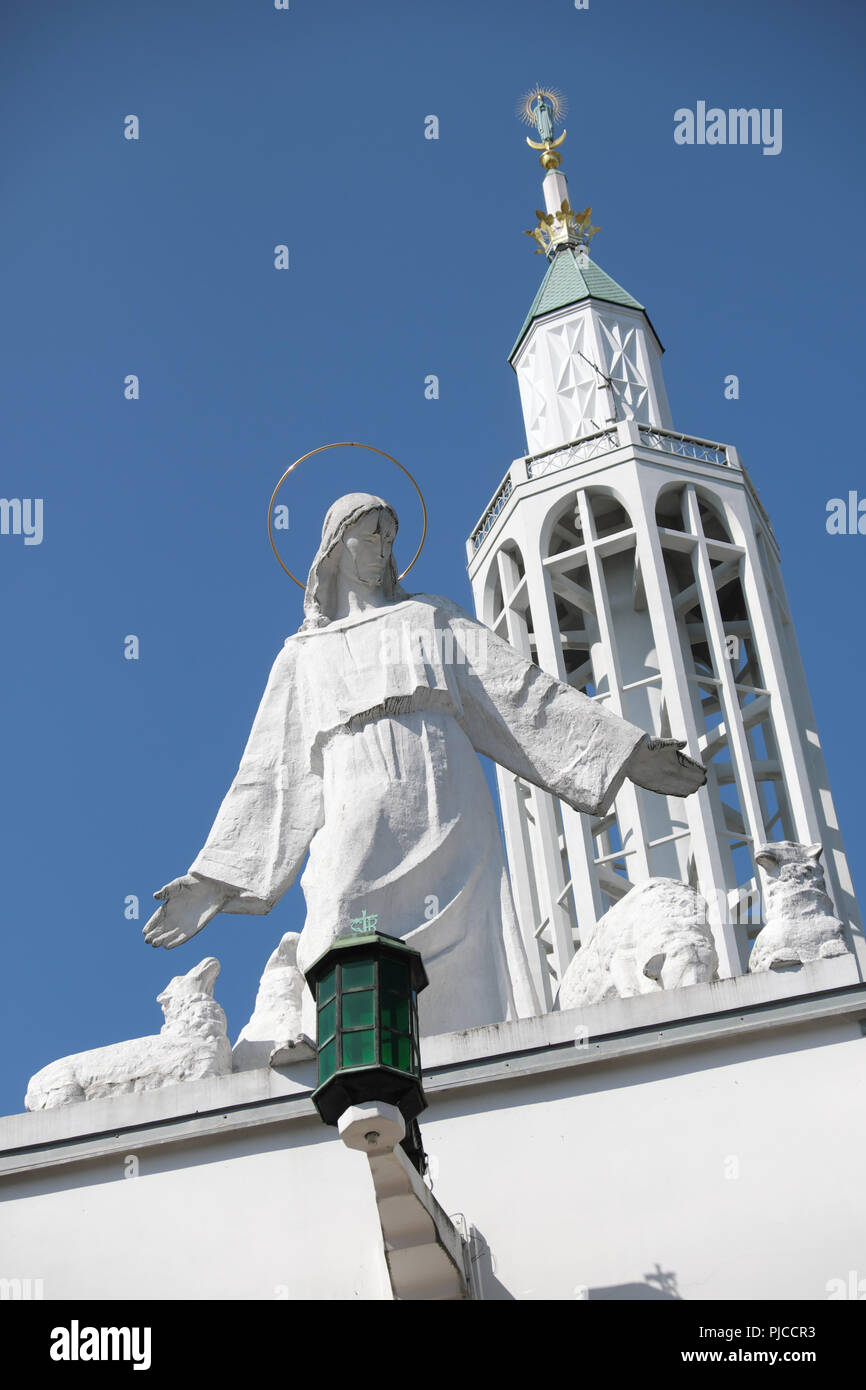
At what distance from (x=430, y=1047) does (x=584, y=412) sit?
2563cm

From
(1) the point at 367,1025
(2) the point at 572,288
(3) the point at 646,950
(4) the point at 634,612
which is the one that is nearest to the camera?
(1) the point at 367,1025

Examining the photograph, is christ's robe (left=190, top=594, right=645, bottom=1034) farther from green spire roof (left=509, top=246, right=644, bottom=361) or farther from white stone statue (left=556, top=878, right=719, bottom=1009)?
green spire roof (left=509, top=246, right=644, bottom=361)

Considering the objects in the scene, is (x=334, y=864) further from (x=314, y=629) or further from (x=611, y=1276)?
(x=611, y=1276)

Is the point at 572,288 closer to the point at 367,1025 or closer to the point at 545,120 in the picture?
the point at 545,120

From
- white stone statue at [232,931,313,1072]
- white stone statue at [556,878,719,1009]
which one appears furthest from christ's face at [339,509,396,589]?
white stone statue at [556,878,719,1009]

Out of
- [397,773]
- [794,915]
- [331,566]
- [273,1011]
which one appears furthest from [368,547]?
[794,915]

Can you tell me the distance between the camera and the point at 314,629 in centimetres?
1122

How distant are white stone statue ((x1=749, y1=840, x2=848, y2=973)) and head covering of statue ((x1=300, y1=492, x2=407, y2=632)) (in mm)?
2877

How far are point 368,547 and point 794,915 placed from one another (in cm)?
332

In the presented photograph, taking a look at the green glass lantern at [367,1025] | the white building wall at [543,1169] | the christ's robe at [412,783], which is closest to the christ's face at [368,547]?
the christ's robe at [412,783]

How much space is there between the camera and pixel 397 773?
10414 mm

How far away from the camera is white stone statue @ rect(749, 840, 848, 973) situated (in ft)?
29.6

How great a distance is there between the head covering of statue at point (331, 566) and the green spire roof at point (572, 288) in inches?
962

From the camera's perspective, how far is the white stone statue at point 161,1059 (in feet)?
32.0
